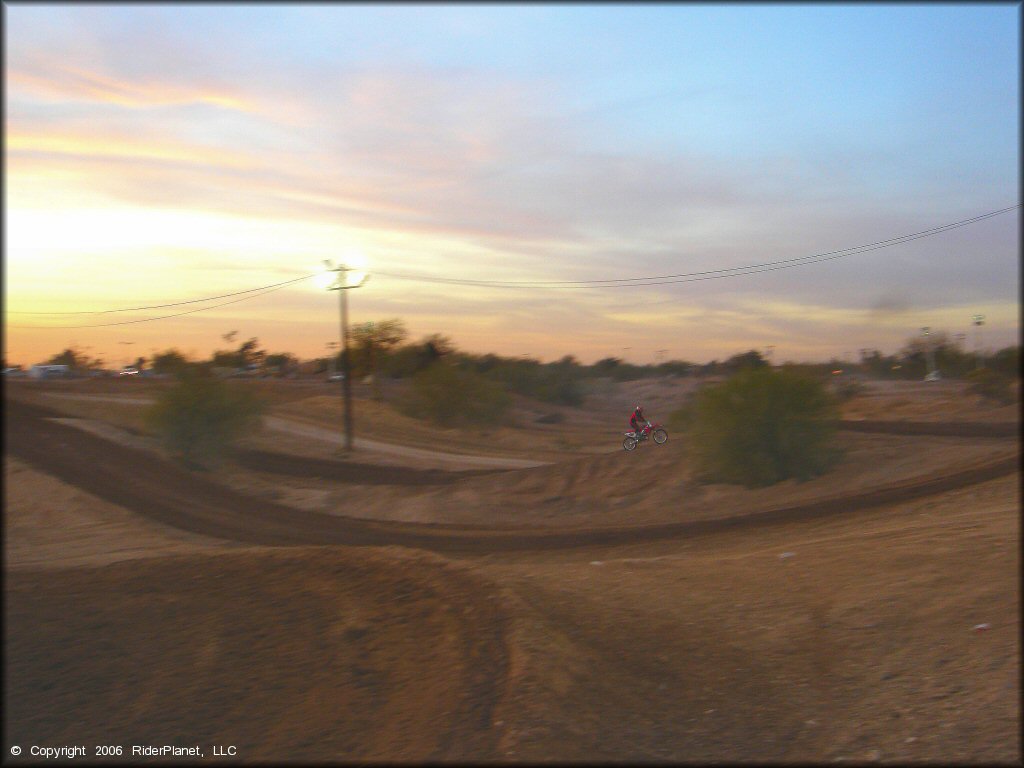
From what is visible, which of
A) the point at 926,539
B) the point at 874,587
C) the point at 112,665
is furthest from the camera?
the point at 926,539

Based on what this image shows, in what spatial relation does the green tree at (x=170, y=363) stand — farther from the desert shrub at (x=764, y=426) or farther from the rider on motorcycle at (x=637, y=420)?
the desert shrub at (x=764, y=426)

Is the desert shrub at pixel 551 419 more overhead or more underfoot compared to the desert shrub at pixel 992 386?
more underfoot

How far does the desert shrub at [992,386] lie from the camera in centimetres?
596

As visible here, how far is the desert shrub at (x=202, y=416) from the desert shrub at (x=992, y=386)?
21.1 meters

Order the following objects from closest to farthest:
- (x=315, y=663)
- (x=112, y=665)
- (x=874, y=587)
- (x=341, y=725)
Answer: (x=341, y=725) < (x=112, y=665) < (x=315, y=663) < (x=874, y=587)

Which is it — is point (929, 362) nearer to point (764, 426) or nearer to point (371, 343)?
point (764, 426)

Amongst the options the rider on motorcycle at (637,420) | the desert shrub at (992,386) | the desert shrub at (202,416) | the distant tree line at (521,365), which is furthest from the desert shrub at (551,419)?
the desert shrub at (992,386)

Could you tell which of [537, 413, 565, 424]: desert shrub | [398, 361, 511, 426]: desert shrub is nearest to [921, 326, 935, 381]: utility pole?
[537, 413, 565, 424]: desert shrub

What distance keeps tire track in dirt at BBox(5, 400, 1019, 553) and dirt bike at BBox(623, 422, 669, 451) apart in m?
4.44

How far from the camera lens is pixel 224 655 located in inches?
394

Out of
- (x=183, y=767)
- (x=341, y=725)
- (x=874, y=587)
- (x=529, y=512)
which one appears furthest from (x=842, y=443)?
(x=183, y=767)

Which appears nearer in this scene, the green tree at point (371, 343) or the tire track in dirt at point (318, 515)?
the tire track in dirt at point (318, 515)

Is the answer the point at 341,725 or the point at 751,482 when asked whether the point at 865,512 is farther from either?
the point at 341,725

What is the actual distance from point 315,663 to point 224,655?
45.1 inches
